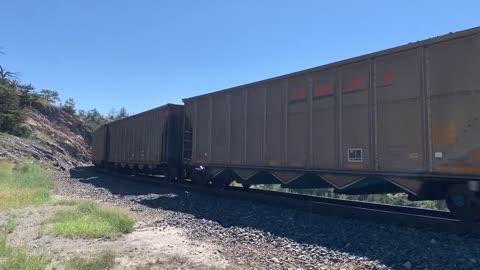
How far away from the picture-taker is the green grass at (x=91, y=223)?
8.00 m

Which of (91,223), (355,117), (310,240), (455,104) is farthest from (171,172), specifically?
(455,104)

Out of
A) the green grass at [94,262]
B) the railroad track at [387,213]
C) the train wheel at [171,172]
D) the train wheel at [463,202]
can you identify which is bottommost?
the green grass at [94,262]

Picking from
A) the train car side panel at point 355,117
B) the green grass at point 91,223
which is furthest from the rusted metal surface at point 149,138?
the train car side panel at point 355,117

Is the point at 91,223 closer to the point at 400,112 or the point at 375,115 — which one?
the point at 375,115

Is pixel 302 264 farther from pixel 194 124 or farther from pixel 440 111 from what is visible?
pixel 194 124

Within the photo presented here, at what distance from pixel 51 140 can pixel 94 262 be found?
1921 inches

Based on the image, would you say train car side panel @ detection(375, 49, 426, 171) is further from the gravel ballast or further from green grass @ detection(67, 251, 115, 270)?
green grass @ detection(67, 251, 115, 270)

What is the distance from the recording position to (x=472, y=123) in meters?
7.11

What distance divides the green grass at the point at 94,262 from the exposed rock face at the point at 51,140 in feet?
99.9

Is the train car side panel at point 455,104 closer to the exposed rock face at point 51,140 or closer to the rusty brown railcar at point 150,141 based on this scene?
the rusty brown railcar at point 150,141

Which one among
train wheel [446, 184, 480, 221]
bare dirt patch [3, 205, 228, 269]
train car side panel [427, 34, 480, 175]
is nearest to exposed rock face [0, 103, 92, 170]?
bare dirt patch [3, 205, 228, 269]

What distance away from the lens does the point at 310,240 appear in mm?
7266

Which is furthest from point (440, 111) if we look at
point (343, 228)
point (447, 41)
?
point (343, 228)

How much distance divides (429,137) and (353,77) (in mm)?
2432
